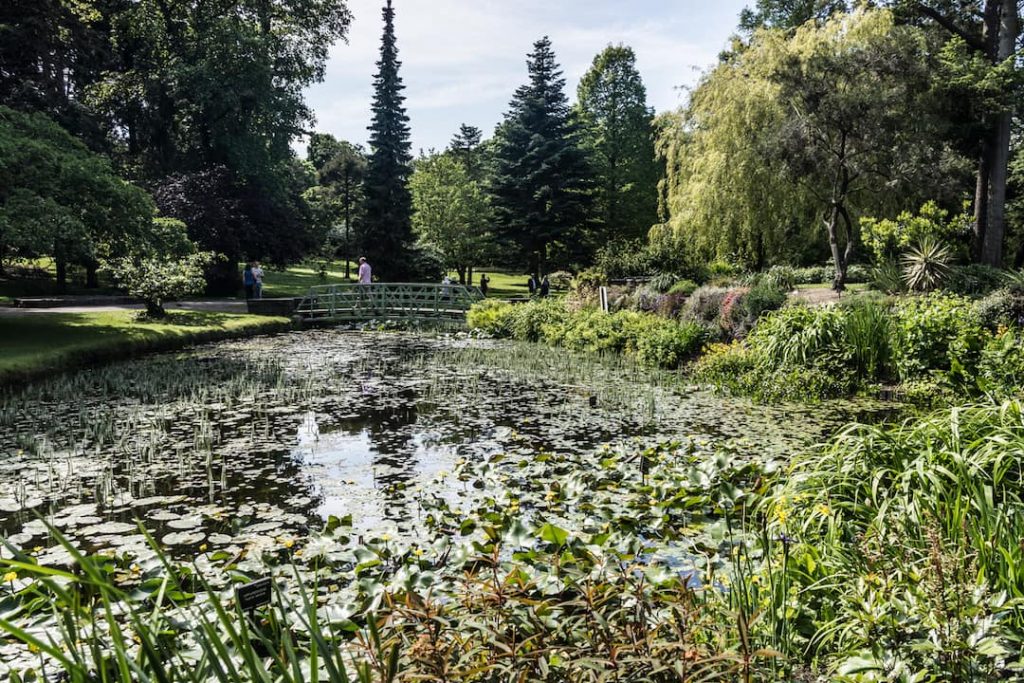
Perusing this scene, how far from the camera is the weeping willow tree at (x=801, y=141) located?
15031 millimetres

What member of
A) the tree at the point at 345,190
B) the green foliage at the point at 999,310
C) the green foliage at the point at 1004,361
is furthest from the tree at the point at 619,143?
the green foliage at the point at 1004,361

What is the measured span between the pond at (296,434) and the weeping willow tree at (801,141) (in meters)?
7.31

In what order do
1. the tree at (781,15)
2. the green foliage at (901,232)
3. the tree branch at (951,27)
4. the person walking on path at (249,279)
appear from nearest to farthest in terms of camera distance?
the green foliage at (901,232), the tree branch at (951,27), the person walking on path at (249,279), the tree at (781,15)

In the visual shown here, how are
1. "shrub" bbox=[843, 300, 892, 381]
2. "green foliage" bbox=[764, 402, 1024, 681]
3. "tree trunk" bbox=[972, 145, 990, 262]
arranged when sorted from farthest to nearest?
"tree trunk" bbox=[972, 145, 990, 262] < "shrub" bbox=[843, 300, 892, 381] < "green foliage" bbox=[764, 402, 1024, 681]

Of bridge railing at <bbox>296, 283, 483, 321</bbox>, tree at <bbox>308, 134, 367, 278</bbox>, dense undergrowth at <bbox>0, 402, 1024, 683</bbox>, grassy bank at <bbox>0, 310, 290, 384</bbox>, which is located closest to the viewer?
dense undergrowth at <bbox>0, 402, 1024, 683</bbox>

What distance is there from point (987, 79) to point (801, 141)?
19.1 ft

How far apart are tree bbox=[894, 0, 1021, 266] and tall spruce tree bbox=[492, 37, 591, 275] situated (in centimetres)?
1630

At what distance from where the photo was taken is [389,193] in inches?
1272

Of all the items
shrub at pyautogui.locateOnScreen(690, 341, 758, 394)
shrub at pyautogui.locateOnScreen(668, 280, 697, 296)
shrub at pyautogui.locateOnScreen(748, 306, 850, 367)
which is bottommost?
shrub at pyautogui.locateOnScreen(690, 341, 758, 394)

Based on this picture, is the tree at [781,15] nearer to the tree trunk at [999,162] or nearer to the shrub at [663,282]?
the tree trunk at [999,162]

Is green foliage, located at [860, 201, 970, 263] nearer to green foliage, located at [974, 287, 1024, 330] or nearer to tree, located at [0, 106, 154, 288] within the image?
green foliage, located at [974, 287, 1024, 330]

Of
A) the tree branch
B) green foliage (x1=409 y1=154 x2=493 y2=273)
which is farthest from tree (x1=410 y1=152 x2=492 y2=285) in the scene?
the tree branch

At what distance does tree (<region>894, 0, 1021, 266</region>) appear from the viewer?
16.9m

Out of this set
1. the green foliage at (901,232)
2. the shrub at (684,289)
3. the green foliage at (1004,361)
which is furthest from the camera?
the shrub at (684,289)
